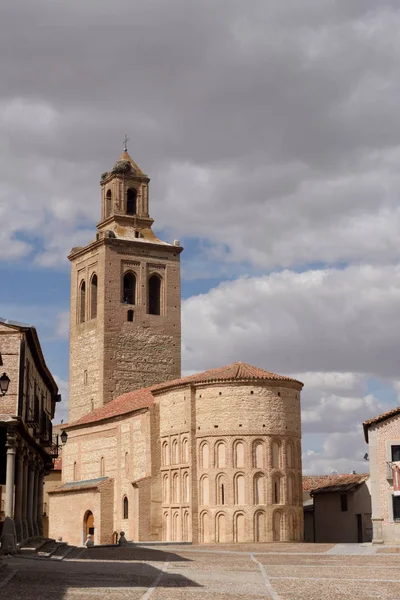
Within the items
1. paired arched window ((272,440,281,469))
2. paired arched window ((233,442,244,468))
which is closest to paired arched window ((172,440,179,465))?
paired arched window ((233,442,244,468))

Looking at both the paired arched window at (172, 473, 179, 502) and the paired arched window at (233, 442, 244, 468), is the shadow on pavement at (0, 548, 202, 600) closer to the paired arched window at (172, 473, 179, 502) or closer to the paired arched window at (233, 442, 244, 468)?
the paired arched window at (233, 442, 244, 468)

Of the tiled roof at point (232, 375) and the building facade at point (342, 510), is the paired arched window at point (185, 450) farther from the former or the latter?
the building facade at point (342, 510)

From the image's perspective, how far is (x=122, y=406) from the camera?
6172cm

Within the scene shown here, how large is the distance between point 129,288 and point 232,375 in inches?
986

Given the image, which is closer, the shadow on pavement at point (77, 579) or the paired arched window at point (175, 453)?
the shadow on pavement at point (77, 579)

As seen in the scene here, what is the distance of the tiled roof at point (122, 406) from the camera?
5791 cm

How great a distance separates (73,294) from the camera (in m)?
77.6

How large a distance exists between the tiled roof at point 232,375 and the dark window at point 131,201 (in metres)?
26.3

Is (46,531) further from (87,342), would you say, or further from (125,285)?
(125,285)

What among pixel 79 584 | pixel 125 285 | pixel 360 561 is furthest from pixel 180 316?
pixel 79 584

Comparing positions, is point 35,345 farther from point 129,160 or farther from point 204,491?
point 129,160

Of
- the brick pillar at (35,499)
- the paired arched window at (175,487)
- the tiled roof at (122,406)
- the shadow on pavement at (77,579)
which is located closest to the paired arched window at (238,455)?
the paired arched window at (175,487)

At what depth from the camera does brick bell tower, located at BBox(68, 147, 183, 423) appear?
7250cm

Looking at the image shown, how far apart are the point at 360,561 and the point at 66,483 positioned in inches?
1585
